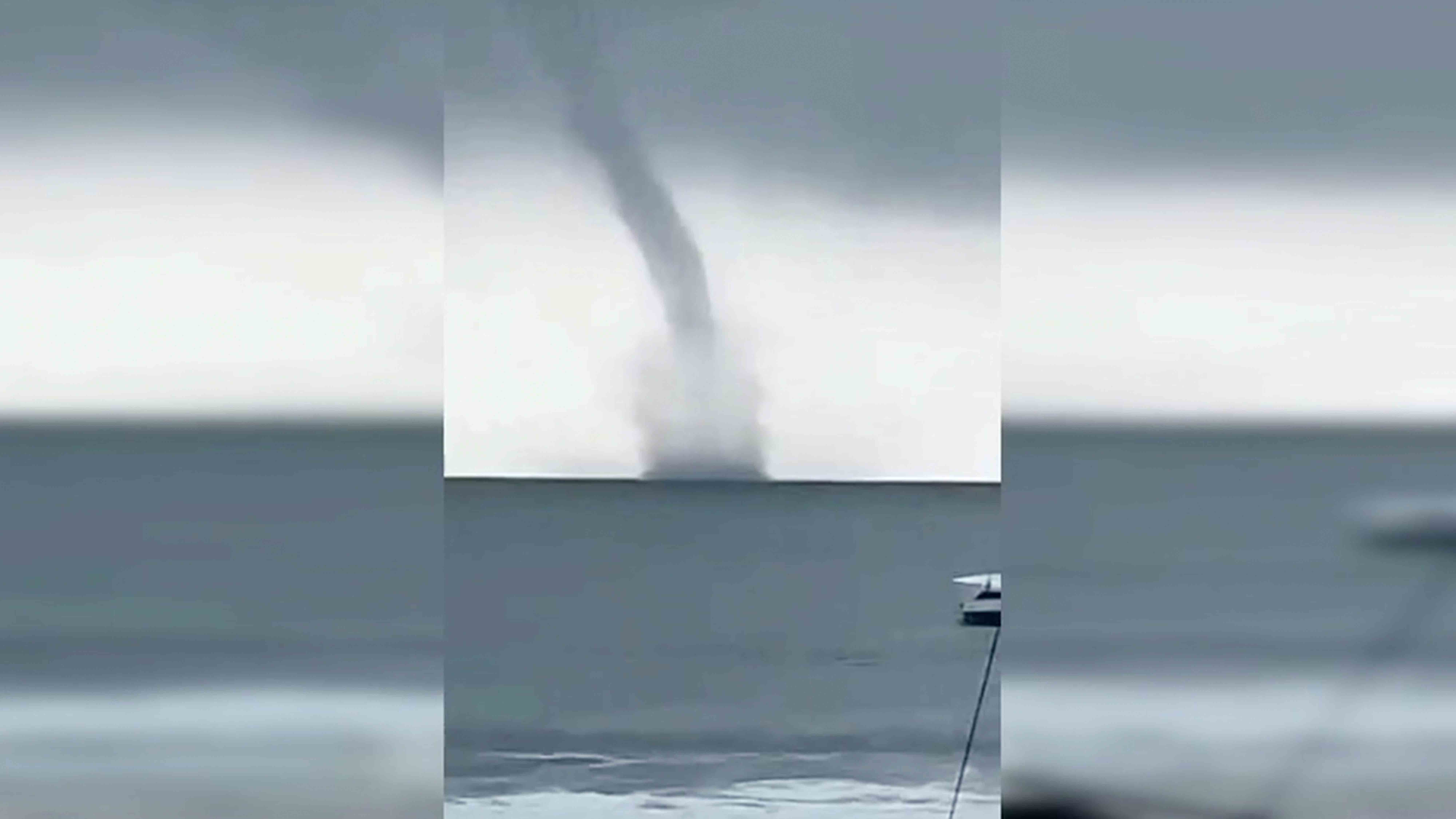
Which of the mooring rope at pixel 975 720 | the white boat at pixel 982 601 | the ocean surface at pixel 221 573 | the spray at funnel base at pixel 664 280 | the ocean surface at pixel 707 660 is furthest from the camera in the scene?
the white boat at pixel 982 601

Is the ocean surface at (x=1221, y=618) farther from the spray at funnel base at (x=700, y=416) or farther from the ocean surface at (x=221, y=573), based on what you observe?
the ocean surface at (x=221, y=573)

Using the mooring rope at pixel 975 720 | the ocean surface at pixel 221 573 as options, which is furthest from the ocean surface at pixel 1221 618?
the ocean surface at pixel 221 573

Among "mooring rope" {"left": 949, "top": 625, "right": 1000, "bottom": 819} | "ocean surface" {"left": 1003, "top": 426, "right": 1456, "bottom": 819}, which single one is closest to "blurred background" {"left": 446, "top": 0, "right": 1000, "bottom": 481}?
"ocean surface" {"left": 1003, "top": 426, "right": 1456, "bottom": 819}

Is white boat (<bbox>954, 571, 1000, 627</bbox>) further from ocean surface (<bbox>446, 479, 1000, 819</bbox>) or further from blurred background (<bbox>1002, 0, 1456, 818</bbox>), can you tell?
blurred background (<bbox>1002, 0, 1456, 818</bbox>)

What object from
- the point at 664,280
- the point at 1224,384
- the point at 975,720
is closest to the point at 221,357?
the point at 664,280

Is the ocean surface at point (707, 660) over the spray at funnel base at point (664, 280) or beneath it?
beneath
